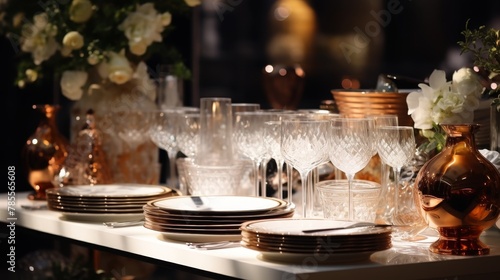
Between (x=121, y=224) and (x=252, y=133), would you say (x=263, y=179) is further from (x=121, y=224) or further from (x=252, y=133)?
(x=121, y=224)

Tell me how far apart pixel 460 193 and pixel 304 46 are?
244cm

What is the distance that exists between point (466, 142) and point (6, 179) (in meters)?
2.12

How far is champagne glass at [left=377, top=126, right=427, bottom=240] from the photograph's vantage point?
2.01 m

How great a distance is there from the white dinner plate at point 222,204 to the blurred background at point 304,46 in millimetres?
794

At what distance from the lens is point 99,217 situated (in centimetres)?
232

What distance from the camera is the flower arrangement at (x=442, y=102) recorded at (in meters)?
2.03

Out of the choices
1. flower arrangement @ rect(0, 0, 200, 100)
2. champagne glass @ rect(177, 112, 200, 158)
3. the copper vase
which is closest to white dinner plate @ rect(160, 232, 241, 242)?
champagne glass @ rect(177, 112, 200, 158)

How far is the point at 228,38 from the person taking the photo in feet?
15.1

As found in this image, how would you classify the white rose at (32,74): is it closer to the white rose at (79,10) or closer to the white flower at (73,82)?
the white flower at (73,82)

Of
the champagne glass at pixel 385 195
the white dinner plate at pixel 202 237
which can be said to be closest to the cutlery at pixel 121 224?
the white dinner plate at pixel 202 237

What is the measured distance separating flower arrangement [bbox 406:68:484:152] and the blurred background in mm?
850

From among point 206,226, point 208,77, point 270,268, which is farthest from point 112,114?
point 208,77

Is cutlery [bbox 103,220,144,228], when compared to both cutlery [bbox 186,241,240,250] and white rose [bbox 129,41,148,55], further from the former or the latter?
white rose [bbox 129,41,148,55]

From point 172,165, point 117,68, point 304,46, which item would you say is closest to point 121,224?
point 172,165
